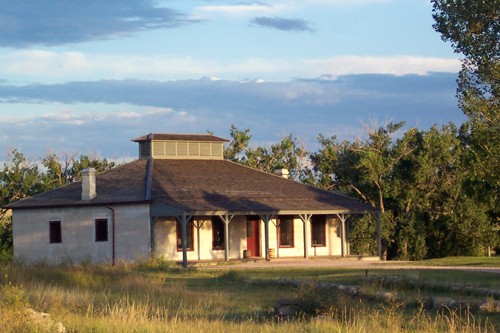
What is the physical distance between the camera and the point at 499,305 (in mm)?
19125

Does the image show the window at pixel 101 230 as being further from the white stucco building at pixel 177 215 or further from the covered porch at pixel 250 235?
the covered porch at pixel 250 235

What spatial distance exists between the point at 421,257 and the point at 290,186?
8.26 metres

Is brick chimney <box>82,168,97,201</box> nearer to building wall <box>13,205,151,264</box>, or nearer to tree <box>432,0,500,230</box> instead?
building wall <box>13,205,151,264</box>

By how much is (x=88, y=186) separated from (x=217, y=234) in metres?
6.56

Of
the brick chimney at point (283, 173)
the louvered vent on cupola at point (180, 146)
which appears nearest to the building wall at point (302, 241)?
the brick chimney at point (283, 173)

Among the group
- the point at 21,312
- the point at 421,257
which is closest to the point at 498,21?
the point at 21,312

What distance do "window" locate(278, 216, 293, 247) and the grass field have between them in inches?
450

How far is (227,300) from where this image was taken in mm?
22500

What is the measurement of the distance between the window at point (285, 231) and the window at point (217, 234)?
3.30m

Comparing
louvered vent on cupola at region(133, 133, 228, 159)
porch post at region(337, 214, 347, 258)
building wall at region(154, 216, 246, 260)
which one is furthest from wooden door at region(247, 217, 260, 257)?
louvered vent on cupola at region(133, 133, 228, 159)

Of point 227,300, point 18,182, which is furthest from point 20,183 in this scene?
point 227,300

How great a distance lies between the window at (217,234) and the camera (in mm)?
45219

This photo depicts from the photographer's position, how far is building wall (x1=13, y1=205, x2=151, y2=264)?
43031mm

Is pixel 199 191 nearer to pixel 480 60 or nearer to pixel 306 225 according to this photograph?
pixel 306 225
